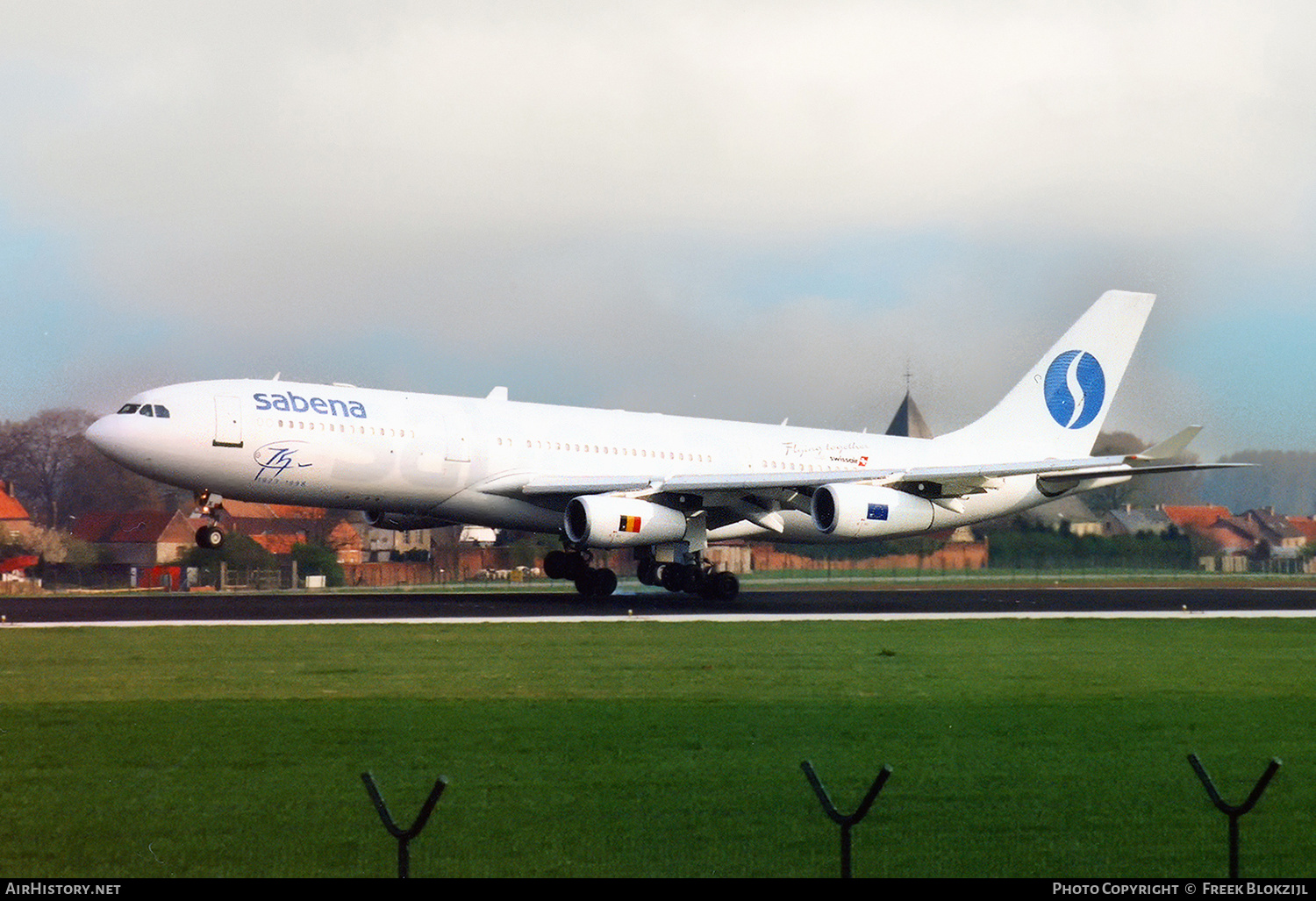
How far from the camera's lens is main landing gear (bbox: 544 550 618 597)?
4159 centimetres

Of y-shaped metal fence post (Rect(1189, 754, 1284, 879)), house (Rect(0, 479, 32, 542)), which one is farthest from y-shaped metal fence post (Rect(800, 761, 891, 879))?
house (Rect(0, 479, 32, 542))

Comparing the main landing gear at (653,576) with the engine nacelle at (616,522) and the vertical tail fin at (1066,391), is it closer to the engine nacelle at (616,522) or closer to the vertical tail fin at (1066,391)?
the engine nacelle at (616,522)

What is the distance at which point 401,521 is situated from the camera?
4109 centimetres

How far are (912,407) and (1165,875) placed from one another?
9437cm

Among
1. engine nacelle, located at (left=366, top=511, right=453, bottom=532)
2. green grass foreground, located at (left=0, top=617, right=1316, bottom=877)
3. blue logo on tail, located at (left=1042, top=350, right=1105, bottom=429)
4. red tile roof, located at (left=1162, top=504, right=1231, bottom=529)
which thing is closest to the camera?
green grass foreground, located at (left=0, top=617, right=1316, bottom=877)

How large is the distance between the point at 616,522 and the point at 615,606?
6.49 feet

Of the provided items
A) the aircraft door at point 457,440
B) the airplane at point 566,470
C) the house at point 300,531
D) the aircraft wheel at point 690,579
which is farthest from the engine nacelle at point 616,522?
the house at point 300,531

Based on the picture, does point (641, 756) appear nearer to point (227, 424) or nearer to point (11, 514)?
point (227, 424)

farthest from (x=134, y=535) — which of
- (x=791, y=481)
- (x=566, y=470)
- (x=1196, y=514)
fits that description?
(x=1196, y=514)

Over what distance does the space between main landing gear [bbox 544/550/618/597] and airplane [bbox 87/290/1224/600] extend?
1.8 inches

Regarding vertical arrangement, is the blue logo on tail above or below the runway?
above

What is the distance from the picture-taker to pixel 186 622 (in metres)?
28.9

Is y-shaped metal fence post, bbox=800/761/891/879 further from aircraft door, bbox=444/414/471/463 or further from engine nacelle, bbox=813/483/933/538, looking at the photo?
Answer: aircraft door, bbox=444/414/471/463

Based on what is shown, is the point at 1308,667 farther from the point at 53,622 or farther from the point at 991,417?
the point at 991,417
